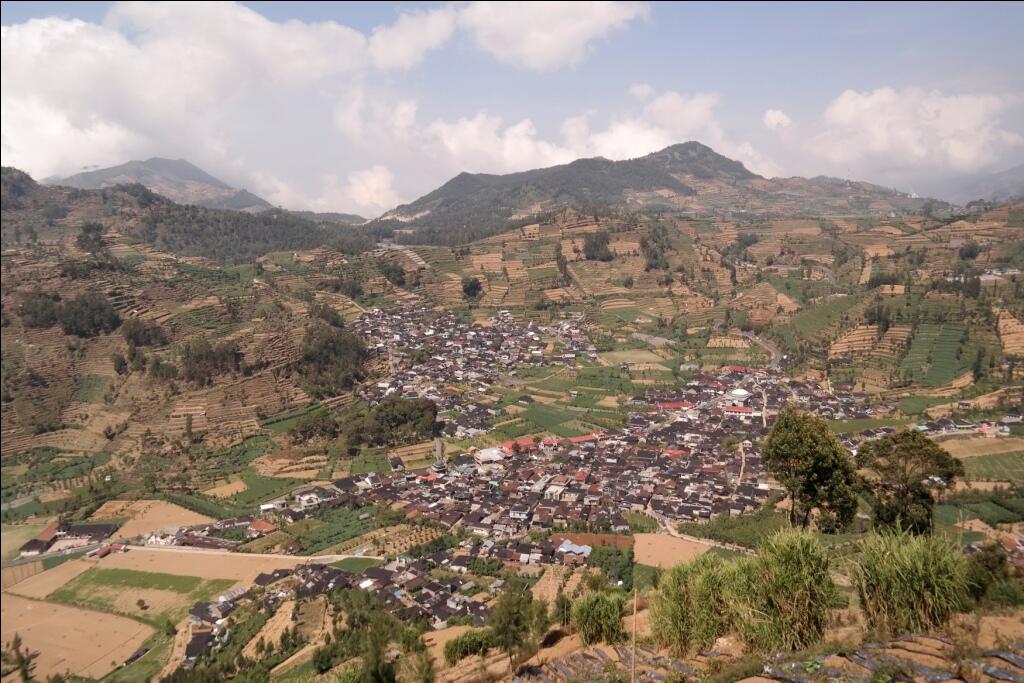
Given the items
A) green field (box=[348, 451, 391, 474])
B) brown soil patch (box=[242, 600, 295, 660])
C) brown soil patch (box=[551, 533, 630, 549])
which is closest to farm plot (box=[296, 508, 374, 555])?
brown soil patch (box=[242, 600, 295, 660])

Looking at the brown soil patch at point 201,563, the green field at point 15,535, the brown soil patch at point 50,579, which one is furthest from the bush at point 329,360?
the brown soil patch at point 50,579

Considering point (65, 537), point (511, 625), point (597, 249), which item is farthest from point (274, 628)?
point (597, 249)

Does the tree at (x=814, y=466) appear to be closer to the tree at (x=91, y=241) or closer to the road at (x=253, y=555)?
the road at (x=253, y=555)

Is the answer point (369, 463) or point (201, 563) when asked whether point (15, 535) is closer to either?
point (201, 563)

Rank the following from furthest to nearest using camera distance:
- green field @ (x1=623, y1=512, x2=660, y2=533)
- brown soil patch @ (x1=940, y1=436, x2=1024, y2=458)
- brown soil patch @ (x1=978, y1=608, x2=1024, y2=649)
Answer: brown soil patch @ (x1=940, y1=436, x2=1024, y2=458) → green field @ (x1=623, y1=512, x2=660, y2=533) → brown soil patch @ (x1=978, y1=608, x2=1024, y2=649)

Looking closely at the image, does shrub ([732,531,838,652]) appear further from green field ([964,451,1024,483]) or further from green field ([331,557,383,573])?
green field ([964,451,1024,483])

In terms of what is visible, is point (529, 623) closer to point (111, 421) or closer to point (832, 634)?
point (832, 634)
